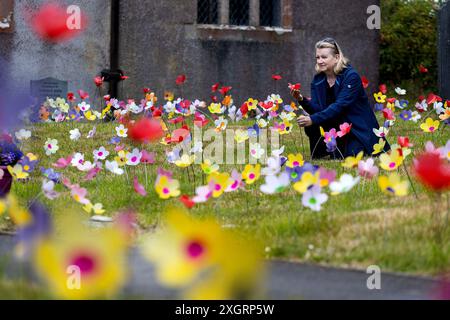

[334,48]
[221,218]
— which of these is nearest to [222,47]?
[334,48]

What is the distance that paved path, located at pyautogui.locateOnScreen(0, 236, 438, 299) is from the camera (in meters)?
2.50

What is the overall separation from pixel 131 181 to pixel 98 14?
6.79 m

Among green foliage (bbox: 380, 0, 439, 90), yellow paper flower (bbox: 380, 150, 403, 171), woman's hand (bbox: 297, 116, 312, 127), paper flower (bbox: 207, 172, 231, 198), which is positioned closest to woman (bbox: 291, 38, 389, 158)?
woman's hand (bbox: 297, 116, 312, 127)

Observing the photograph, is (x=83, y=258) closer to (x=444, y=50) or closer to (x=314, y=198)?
(x=314, y=198)

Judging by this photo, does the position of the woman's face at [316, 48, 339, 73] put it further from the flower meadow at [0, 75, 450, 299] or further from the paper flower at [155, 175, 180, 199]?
the paper flower at [155, 175, 180, 199]

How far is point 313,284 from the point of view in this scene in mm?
2822

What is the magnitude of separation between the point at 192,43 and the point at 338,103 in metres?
5.94

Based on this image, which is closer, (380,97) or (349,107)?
(349,107)

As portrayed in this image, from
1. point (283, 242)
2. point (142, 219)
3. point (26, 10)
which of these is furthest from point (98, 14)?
point (283, 242)

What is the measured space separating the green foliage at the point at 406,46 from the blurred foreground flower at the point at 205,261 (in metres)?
21.6

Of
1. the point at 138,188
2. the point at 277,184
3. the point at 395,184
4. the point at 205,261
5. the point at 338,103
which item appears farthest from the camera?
the point at 338,103

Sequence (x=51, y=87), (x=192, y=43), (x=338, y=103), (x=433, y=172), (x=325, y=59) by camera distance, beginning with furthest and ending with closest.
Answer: (x=192, y=43)
(x=51, y=87)
(x=325, y=59)
(x=338, y=103)
(x=433, y=172)

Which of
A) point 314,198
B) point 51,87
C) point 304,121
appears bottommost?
point 314,198

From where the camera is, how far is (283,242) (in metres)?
3.62
